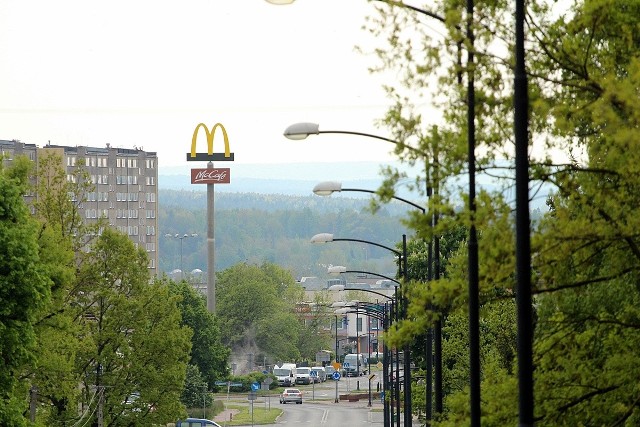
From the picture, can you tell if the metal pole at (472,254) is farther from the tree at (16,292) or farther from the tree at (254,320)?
the tree at (254,320)

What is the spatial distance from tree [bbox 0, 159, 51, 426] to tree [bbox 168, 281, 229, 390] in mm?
69254

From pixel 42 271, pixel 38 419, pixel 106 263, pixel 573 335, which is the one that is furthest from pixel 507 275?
pixel 106 263

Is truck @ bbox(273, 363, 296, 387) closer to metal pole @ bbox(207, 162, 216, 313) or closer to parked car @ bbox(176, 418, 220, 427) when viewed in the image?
metal pole @ bbox(207, 162, 216, 313)

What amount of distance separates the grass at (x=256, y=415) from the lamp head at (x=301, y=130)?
73.4 metres

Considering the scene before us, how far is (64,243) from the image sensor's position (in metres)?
55.5

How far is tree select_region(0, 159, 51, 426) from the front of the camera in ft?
144

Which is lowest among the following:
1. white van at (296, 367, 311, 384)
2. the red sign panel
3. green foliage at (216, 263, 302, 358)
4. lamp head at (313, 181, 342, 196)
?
white van at (296, 367, 311, 384)

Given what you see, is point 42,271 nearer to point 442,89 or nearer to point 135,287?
point 135,287

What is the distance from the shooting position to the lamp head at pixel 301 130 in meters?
25.9

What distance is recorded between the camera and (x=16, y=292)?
44.4 m

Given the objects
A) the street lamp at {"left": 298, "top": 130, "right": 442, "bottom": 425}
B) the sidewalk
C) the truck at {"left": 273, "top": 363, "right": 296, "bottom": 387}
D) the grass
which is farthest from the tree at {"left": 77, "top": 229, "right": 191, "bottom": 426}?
the truck at {"left": 273, "top": 363, "right": 296, "bottom": 387}

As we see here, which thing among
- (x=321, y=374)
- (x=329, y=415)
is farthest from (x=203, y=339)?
(x=321, y=374)

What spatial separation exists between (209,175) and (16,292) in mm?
142492

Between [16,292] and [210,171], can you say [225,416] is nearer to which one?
[16,292]
